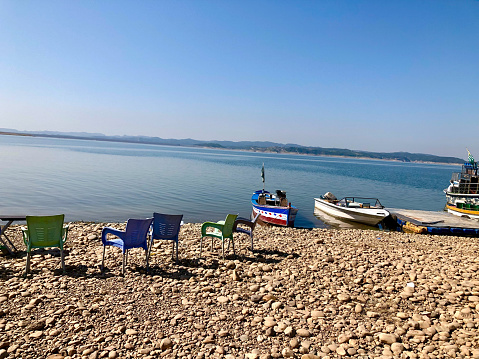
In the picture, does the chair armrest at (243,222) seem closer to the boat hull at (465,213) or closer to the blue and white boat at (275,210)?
the blue and white boat at (275,210)

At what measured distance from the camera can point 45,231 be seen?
7.06 meters

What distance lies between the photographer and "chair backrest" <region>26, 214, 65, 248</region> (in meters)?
6.91

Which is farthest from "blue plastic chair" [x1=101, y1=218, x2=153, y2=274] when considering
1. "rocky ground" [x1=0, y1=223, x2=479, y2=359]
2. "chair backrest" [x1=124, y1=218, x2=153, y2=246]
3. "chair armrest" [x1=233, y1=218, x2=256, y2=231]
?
"chair armrest" [x1=233, y1=218, x2=256, y2=231]

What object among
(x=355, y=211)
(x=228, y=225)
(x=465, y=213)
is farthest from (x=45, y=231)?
(x=465, y=213)

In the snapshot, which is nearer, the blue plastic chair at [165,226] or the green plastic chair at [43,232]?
the green plastic chair at [43,232]

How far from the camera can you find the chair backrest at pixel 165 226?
8143 mm

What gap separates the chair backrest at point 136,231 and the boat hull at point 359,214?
18173 millimetres

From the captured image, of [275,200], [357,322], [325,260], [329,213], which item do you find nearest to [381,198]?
[329,213]

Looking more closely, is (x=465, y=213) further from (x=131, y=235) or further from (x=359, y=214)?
(x=131, y=235)

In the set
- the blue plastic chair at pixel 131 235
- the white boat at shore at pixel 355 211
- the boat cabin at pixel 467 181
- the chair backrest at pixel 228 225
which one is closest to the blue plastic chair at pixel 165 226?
the blue plastic chair at pixel 131 235

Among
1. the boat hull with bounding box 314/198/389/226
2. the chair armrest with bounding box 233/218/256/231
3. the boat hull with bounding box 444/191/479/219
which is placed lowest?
the boat hull with bounding box 314/198/389/226

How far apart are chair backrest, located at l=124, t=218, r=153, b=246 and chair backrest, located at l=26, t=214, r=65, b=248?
137 centimetres

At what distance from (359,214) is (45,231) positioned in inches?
785

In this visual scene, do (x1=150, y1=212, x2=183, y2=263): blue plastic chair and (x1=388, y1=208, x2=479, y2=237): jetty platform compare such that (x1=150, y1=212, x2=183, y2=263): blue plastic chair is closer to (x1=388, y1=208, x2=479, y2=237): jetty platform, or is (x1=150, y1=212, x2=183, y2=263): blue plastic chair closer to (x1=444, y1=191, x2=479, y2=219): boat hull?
(x1=388, y1=208, x2=479, y2=237): jetty platform
